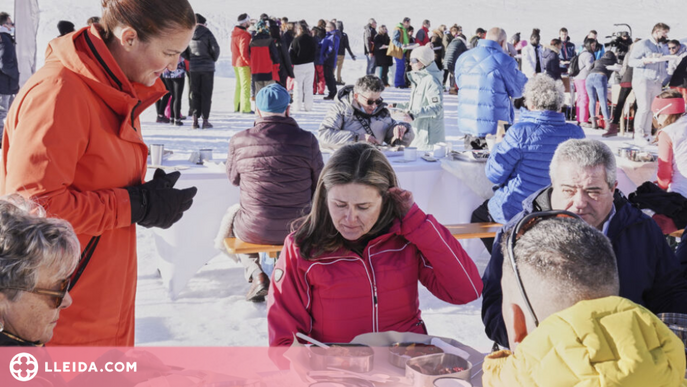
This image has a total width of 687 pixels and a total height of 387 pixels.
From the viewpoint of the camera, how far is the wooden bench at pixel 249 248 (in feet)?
12.8

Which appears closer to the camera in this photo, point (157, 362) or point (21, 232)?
point (21, 232)

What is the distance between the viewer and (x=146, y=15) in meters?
1.75

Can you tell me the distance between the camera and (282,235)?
399 centimetres

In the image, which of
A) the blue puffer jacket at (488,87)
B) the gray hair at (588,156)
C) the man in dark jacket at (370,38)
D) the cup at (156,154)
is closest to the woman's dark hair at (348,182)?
the gray hair at (588,156)

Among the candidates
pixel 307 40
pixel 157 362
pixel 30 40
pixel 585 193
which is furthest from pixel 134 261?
pixel 307 40

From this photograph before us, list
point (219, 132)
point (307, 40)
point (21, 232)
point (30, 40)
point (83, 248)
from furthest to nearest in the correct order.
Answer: point (307, 40), point (219, 132), point (30, 40), point (83, 248), point (21, 232)

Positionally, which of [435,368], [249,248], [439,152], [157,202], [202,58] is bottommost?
[249,248]

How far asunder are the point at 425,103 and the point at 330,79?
7761 millimetres

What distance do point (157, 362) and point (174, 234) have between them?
8.43 ft

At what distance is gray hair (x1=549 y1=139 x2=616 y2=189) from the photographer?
236 cm

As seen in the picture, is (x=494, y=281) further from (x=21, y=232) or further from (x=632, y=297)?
(x=21, y=232)

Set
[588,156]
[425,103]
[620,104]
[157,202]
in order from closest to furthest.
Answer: [157,202] < [588,156] < [425,103] < [620,104]

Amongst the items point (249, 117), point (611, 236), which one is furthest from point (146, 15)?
point (249, 117)

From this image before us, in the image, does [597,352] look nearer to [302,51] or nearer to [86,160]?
[86,160]
